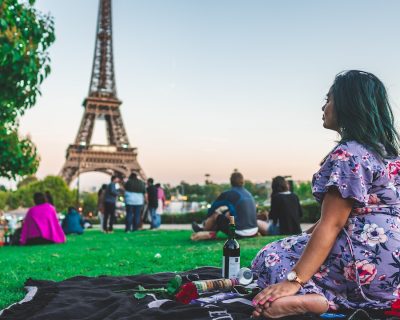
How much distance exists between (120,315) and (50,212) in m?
8.89

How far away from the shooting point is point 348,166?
101 inches

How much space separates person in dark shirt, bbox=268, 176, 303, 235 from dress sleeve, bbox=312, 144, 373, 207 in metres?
6.50

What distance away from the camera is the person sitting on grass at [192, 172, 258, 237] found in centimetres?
834

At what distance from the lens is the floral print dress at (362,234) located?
258 centimetres

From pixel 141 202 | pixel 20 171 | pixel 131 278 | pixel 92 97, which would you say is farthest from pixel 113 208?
pixel 92 97

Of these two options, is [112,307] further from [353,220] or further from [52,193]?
[52,193]

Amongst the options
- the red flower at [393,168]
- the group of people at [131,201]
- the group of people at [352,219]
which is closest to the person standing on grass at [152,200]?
the group of people at [131,201]

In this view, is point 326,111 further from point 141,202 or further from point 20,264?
point 141,202

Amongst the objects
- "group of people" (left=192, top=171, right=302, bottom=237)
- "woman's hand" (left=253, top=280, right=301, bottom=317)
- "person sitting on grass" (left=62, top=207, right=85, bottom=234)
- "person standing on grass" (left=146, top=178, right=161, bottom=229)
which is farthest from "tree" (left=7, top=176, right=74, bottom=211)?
"woman's hand" (left=253, top=280, right=301, bottom=317)

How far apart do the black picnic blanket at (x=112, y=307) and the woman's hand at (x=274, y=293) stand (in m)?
0.13

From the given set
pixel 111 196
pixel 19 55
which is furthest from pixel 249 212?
pixel 111 196

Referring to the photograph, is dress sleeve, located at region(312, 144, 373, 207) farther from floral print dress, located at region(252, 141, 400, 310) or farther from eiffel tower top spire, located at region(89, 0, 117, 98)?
eiffel tower top spire, located at region(89, 0, 117, 98)

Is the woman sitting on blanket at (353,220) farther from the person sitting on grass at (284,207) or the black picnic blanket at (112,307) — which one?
the person sitting on grass at (284,207)

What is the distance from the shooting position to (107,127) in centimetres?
5581
